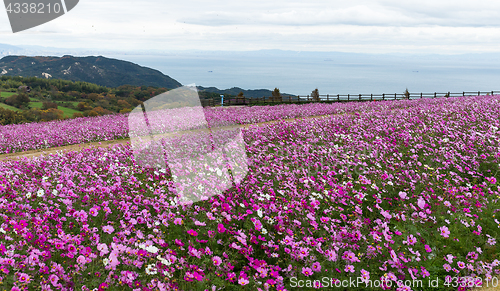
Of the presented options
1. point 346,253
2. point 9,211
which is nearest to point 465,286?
point 346,253

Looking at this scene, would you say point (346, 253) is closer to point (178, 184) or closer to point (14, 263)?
point (178, 184)

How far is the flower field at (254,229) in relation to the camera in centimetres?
339

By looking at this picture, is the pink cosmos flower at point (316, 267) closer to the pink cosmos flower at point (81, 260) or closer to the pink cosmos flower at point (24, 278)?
the pink cosmos flower at point (81, 260)

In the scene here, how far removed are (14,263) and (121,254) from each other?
3.35ft

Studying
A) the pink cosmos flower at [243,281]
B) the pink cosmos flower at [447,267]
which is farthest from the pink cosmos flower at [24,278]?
the pink cosmos flower at [447,267]

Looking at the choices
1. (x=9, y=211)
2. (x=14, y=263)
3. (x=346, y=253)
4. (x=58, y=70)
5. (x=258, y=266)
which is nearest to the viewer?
(x=14, y=263)

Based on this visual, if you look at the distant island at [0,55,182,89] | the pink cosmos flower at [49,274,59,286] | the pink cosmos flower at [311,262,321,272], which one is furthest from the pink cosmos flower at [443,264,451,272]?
the distant island at [0,55,182,89]

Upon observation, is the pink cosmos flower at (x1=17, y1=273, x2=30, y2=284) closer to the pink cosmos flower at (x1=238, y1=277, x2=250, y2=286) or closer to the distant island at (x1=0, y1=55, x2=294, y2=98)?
the pink cosmos flower at (x1=238, y1=277, x2=250, y2=286)

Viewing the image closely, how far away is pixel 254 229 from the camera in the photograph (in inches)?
179

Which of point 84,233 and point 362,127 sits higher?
point 362,127

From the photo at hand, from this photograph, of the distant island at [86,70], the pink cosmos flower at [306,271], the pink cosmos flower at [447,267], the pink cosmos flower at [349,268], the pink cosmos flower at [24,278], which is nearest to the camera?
the pink cosmos flower at [24,278]

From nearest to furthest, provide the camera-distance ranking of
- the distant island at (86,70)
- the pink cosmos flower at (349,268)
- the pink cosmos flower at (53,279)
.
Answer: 1. the pink cosmos flower at (53,279)
2. the pink cosmos flower at (349,268)
3. the distant island at (86,70)

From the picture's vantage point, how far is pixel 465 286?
153 inches

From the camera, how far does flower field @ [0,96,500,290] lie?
339 centimetres
